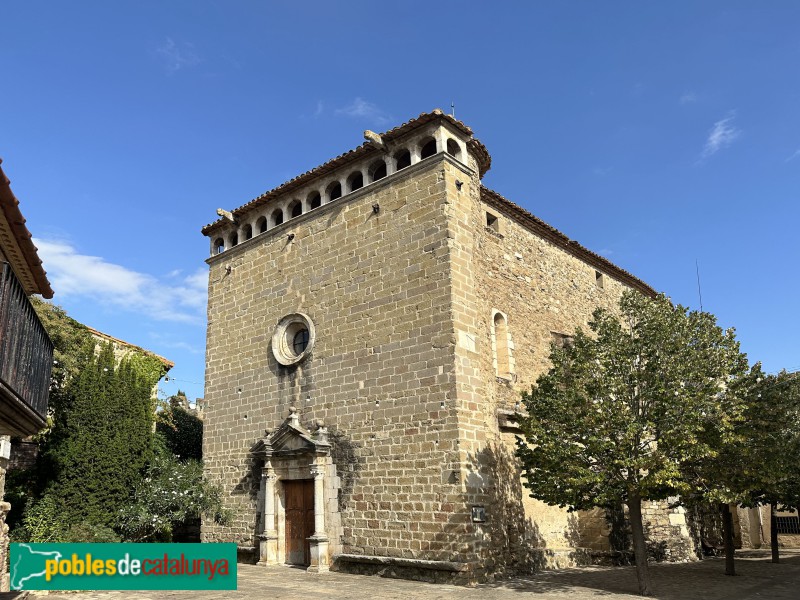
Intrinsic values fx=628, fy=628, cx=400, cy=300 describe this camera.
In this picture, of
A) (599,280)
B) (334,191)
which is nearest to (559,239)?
(599,280)

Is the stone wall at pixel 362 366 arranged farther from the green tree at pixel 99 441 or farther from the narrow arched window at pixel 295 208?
the green tree at pixel 99 441

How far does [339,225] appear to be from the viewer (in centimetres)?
1466

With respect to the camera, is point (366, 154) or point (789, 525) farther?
point (789, 525)

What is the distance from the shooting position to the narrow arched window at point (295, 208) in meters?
16.0

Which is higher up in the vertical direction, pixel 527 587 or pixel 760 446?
pixel 760 446

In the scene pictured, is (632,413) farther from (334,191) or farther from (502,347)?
(334,191)

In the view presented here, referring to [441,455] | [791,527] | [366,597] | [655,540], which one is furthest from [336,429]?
[791,527]

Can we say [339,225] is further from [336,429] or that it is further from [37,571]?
[37,571]

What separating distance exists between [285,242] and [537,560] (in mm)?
9404

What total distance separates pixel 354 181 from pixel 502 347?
520 centimetres

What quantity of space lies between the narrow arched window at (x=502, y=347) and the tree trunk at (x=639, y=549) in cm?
425

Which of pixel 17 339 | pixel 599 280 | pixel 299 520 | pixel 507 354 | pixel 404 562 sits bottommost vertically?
pixel 404 562

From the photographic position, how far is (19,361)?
7824mm

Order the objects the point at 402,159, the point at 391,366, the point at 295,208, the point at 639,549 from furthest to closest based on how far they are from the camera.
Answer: the point at 295,208, the point at 402,159, the point at 391,366, the point at 639,549
